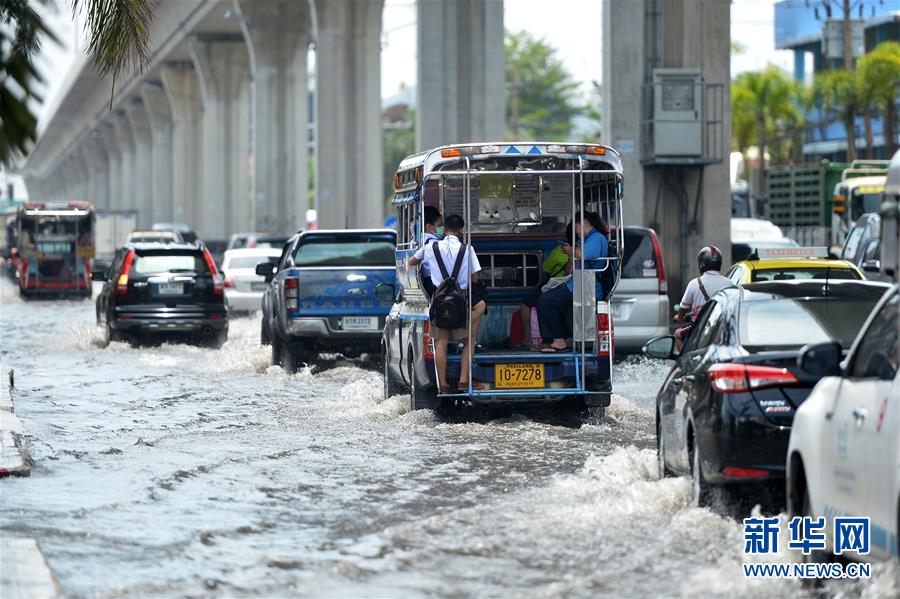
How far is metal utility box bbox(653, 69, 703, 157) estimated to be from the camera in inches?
1294

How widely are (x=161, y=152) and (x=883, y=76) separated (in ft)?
161

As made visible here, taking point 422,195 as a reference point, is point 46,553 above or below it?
below

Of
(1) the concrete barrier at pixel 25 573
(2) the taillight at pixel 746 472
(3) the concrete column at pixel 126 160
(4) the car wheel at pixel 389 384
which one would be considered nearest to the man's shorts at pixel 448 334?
(4) the car wheel at pixel 389 384

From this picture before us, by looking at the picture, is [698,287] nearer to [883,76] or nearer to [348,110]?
[348,110]

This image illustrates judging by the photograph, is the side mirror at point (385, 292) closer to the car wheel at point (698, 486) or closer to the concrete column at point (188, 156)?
the car wheel at point (698, 486)

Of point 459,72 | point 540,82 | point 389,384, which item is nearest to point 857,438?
point 389,384

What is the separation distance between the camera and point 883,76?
6956 centimetres

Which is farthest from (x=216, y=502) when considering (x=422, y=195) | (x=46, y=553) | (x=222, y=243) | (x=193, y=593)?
(x=222, y=243)

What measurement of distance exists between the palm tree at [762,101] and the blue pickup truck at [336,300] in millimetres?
61598

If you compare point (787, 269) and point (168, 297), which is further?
point (168, 297)

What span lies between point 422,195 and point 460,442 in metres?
2.55

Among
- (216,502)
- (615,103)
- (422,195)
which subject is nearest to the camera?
(216,502)

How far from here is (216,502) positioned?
36.9 ft

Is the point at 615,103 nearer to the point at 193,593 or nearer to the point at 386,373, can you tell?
the point at 386,373
